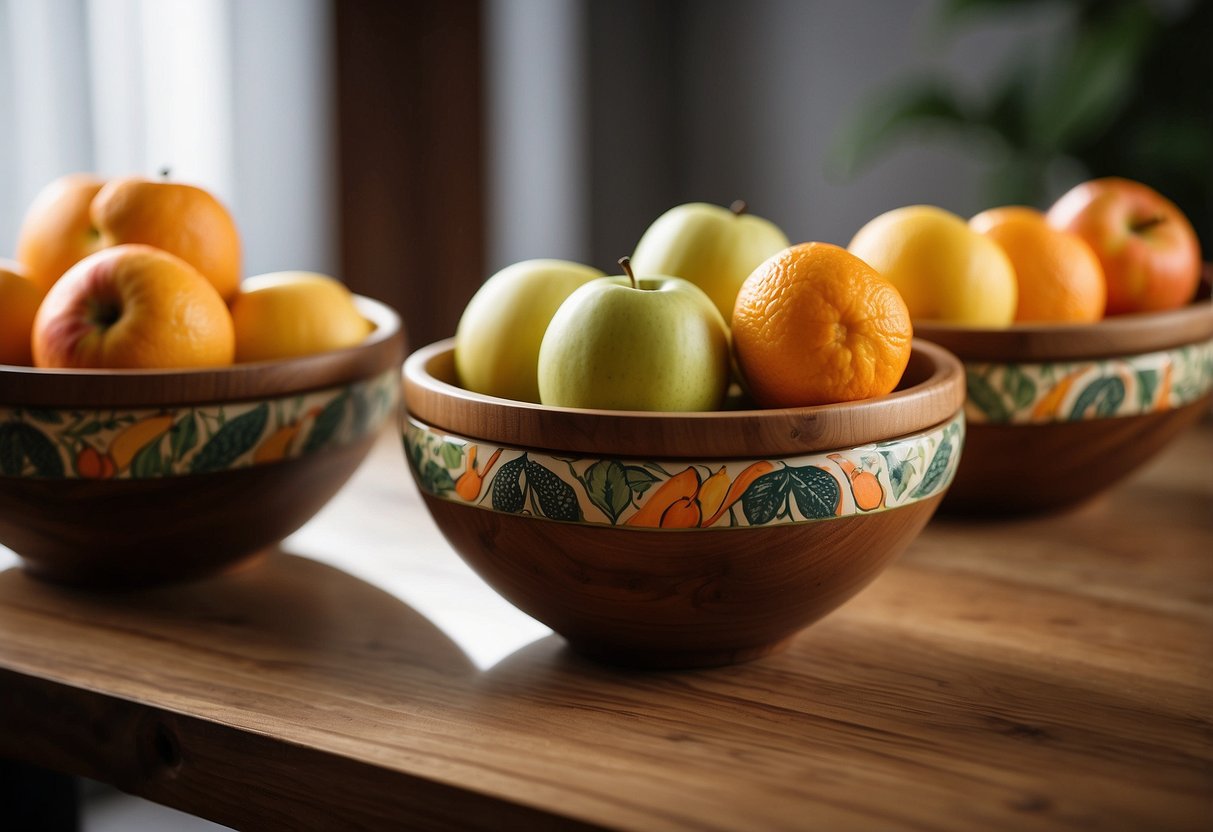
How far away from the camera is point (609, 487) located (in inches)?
20.1

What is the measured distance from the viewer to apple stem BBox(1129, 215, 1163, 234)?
0.86 metres

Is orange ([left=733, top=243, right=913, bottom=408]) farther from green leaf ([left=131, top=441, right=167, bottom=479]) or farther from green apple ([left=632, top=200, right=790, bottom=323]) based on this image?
green leaf ([left=131, top=441, right=167, bottom=479])

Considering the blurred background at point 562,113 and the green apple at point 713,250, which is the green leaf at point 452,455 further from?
the blurred background at point 562,113

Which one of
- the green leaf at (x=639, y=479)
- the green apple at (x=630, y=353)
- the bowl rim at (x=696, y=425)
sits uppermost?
the green apple at (x=630, y=353)

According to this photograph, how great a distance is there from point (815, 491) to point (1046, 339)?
1.04 ft

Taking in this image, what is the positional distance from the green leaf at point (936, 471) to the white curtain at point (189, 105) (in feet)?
4.26

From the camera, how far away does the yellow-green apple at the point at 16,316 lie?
688 mm

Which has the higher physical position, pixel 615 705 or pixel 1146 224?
pixel 1146 224

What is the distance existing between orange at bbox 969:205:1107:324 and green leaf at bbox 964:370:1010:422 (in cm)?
7

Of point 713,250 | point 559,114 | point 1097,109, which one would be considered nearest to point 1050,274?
point 713,250

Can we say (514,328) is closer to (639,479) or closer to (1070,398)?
(639,479)

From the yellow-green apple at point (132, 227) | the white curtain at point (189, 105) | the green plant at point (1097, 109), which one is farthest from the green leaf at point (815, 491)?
the green plant at point (1097, 109)

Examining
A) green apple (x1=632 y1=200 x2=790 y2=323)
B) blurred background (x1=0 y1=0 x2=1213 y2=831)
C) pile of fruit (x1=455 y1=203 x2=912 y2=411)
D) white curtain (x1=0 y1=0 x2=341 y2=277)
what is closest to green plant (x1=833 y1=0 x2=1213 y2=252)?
blurred background (x1=0 y1=0 x2=1213 y2=831)

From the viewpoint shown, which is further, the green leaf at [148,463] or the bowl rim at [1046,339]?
the bowl rim at [1046,339]
